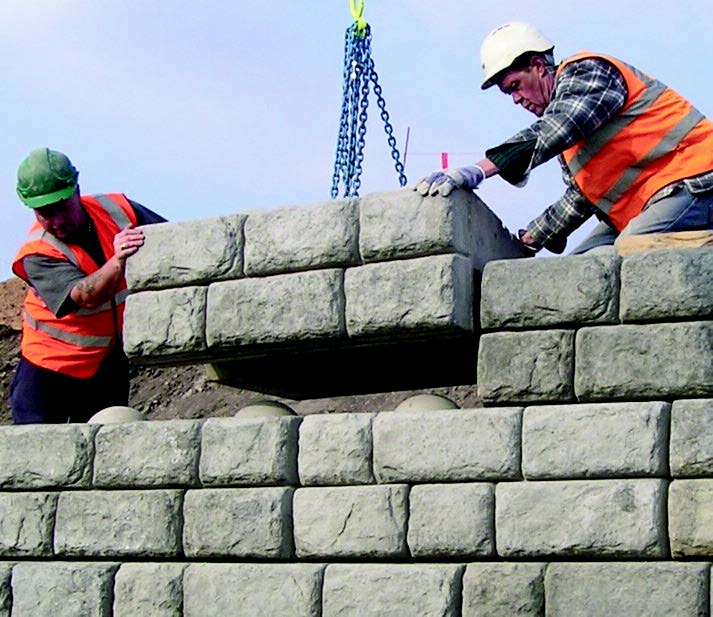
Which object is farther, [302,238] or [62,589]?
[62,589]

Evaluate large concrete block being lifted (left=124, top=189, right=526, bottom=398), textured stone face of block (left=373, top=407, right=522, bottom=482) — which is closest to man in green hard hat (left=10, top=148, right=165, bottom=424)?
large concrete block being lifted (left=124, top=189, right=526, bottom=398)

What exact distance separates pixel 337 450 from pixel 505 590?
943mm

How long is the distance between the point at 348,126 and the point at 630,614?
181 inches

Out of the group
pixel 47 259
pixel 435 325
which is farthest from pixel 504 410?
pixel 47 259

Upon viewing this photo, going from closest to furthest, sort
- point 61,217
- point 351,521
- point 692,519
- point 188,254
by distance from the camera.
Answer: point 692,519
point 351,521
point 188,254
point 61,217

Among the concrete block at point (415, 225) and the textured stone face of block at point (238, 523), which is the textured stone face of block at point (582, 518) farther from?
the concrete block at point (415, 225)

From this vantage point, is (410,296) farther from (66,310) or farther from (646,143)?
(66,310)

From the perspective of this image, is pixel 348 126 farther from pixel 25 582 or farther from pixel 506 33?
pixel 25 582

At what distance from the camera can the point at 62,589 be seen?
661 cm

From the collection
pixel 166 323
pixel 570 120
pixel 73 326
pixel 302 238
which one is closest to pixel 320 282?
pixel 302 238

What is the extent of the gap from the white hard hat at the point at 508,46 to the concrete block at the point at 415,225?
723mm

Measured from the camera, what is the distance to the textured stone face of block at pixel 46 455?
22.0 feet

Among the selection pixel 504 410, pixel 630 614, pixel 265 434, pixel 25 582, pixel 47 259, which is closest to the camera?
pixel 630 614

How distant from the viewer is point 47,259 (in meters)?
7.63
